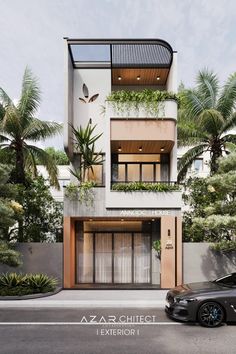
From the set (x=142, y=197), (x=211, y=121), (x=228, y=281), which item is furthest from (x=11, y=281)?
(x=211, y=121)

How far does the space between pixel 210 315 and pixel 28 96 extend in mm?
13721

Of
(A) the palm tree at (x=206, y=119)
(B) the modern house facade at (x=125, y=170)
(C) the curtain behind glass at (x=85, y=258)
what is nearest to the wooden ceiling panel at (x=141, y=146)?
(B) the modern house facade at (x=125, y=170)

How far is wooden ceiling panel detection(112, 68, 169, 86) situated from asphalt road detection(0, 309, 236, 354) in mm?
11926

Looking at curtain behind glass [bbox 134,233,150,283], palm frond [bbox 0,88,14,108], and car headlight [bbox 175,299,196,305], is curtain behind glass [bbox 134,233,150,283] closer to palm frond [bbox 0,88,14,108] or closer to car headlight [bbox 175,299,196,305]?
car headlight [bbox 175,299,196,305]

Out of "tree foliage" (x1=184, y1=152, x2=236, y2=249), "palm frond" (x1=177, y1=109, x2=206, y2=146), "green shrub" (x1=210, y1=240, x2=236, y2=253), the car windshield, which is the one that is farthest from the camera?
"palm frond" (x1=177, y1=109, x2=206, y2=146)

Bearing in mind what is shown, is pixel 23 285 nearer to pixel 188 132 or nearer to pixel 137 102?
pixel 137 102

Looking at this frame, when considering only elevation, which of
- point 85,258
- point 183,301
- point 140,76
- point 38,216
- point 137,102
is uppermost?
point 140,76

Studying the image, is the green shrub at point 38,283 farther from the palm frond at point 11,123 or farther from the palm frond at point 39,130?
the palm frond at point 39,130

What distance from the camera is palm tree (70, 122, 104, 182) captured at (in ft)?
54.0

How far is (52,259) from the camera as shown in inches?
616

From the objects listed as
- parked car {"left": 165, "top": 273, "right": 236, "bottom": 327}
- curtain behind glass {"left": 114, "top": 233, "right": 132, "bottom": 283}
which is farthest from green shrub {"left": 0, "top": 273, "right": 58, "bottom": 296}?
parked car {"left": 165, "top": 273, "right": 236, "bottom": 327}

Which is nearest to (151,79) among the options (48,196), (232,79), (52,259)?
(232,79)

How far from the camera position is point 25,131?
709 inches

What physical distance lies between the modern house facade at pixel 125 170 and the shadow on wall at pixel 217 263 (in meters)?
1.23
